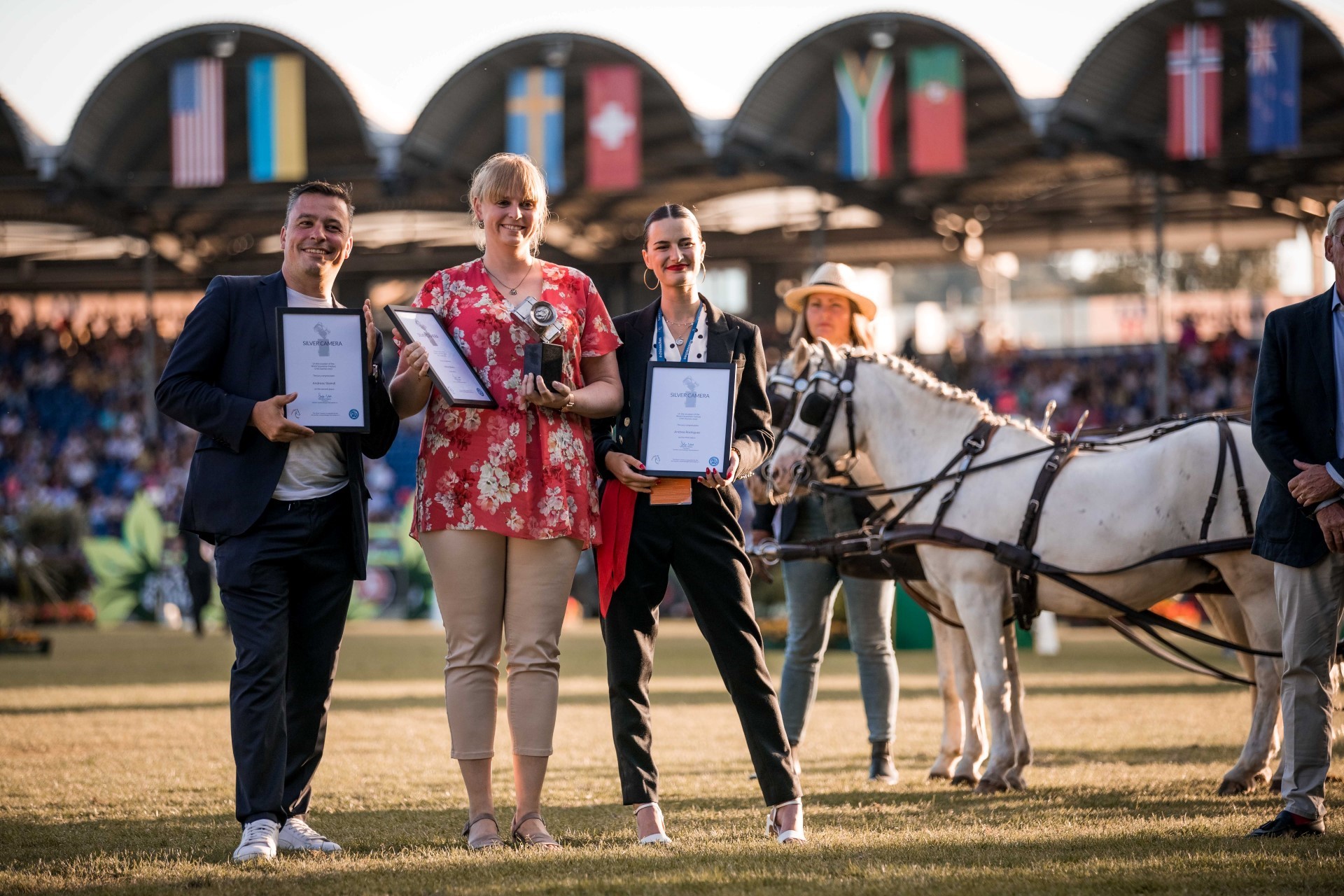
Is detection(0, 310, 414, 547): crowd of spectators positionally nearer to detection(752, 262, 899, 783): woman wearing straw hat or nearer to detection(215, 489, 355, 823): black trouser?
detection(752, 262, 899, 783): woman wearing straw hat

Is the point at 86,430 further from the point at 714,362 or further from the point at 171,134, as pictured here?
the point at 714,362

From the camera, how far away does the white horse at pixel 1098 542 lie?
6.47 meters

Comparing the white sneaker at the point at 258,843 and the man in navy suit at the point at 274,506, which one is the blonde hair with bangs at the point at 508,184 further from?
the white sneaker at the point at 258,843

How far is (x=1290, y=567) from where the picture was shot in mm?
5191

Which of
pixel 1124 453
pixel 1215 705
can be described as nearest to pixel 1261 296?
pixel 1215 705

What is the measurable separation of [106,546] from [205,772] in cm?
1715

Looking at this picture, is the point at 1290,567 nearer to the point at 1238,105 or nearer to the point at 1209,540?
the point at 1209,540

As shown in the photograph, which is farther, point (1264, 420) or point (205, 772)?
point (205, 772)

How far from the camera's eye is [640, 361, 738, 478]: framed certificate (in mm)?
4672

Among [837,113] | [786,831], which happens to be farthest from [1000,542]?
[837,113]

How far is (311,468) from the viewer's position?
4.98 meters

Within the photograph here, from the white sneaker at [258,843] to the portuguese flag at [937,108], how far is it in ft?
57.8

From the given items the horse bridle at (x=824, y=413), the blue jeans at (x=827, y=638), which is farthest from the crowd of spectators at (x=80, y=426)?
the horse bridle at (x=824, y=413)

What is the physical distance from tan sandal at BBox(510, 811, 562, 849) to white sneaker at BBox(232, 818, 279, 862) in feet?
2.63
